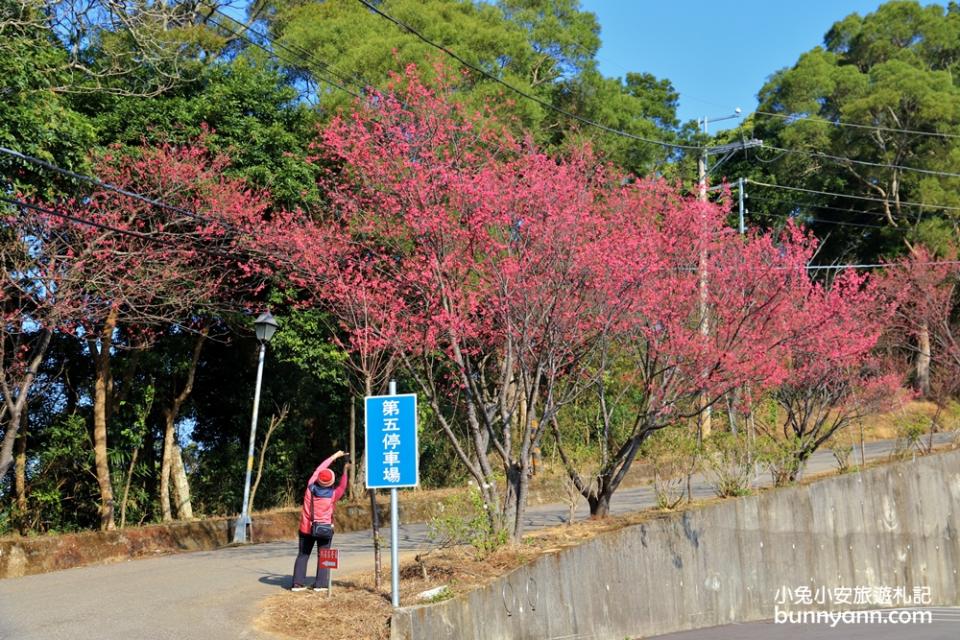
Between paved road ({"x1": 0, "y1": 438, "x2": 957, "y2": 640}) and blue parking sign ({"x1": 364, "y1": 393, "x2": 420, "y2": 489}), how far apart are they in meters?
1.84

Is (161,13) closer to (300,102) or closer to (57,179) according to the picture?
(57,179)

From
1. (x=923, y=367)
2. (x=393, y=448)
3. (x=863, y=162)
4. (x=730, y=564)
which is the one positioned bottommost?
(x=730, y=564)

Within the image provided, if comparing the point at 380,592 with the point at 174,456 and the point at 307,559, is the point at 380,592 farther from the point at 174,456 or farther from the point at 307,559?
the point at 174,456

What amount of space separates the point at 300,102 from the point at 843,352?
11073 mm

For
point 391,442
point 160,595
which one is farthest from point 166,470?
point 391,442

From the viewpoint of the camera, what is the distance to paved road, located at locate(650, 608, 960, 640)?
11.1 metres

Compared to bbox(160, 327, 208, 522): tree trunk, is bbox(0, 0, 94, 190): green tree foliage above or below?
above

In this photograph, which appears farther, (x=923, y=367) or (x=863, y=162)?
(x=863, y=162)

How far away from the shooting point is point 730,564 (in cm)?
1259

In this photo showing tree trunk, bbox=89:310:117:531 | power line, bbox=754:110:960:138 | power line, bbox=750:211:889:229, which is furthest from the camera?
power line, bbox=750:211:889:229

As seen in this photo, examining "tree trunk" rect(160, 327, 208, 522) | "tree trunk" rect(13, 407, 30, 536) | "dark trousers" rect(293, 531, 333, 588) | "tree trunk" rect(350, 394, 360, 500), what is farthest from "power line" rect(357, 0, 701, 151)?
"tree trunk" rect(13, 407, 30, 536)

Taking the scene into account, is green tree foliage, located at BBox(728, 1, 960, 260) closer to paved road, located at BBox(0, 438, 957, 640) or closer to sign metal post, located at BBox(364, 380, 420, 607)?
paved road, located at BBox(0, 438, 957, 640)

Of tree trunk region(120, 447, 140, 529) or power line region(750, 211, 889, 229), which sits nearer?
tree trunk region(120, 447, 140, 529)

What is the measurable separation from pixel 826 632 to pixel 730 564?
151 centimetres
